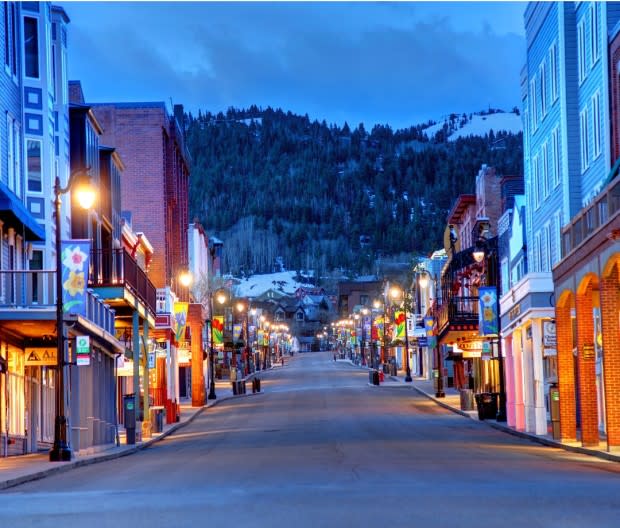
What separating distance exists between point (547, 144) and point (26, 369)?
23.5 meters

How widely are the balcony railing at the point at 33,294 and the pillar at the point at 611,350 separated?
14.2 metres

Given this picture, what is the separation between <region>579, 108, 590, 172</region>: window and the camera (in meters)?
44.5

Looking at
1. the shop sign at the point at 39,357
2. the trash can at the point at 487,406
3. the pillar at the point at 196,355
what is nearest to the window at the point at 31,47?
the shop sign at the point at 39,357

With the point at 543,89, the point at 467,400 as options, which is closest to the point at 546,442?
the point at 543,89

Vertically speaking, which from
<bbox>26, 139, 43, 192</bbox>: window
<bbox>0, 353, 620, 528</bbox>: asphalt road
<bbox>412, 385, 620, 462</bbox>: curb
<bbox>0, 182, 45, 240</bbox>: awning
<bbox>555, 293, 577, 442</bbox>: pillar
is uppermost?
<bbox>26, 139, 43, 192</bbox>: window

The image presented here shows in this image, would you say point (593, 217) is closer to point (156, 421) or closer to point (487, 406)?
point (487, 406)

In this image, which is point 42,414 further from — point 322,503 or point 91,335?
point 322,503

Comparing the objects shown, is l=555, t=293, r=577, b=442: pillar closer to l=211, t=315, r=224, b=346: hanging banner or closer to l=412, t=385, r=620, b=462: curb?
l=412, t=385, r=620, b=462: curb

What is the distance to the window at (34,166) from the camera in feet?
135

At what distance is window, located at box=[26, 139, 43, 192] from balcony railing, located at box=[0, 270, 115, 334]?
13.3ft

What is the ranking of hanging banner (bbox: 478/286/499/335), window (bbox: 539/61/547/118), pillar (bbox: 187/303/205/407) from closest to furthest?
hanging banner (bbox: 478/286/499/335), window (bbox: 539/61/547/118), pillar (bbox: 187/303/205/407)

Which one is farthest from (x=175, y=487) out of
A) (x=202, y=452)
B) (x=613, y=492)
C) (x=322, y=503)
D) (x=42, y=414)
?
(x=42, y=414)

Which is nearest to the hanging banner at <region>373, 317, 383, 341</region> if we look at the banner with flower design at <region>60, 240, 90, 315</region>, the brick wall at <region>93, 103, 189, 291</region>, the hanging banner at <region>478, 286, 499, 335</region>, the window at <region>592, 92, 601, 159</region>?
the brick wall at <region>93, 103, 189, 291</region>

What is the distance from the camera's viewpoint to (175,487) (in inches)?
865
